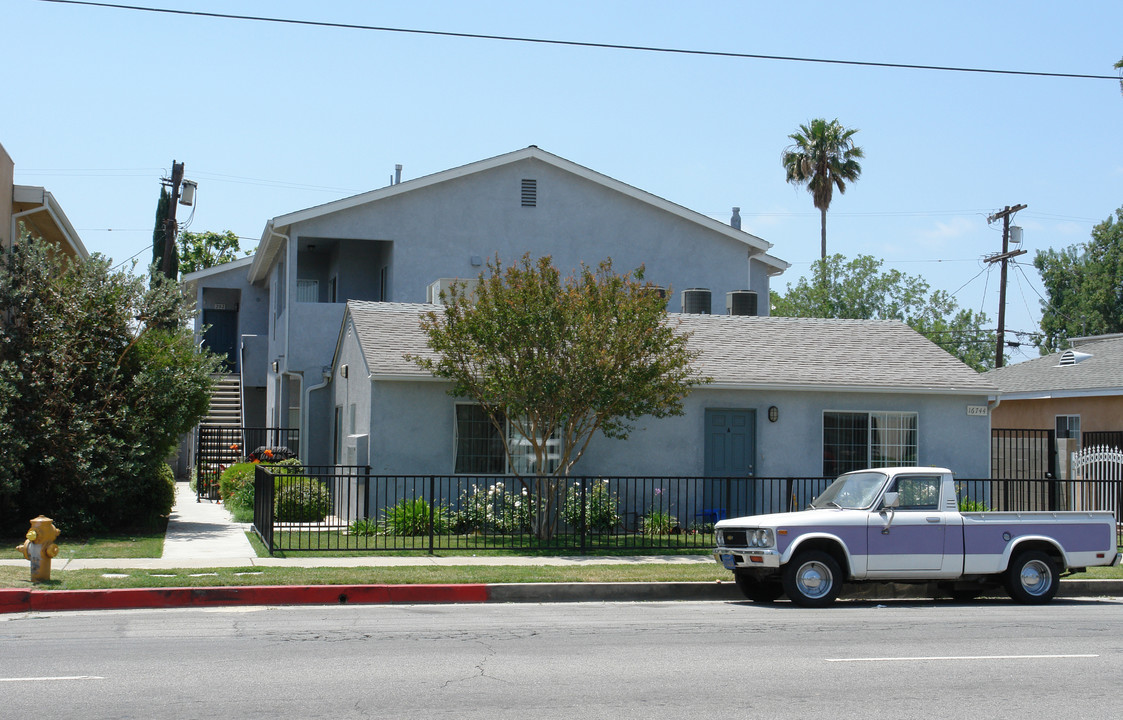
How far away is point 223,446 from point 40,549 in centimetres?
1837

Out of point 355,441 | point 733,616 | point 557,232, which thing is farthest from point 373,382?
point 557,232

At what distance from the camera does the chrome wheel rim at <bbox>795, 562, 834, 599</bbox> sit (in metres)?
12.8

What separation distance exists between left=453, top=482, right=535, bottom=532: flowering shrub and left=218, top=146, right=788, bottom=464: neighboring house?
330 inches

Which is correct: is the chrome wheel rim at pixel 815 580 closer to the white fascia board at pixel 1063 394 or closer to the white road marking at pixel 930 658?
the white road marking at pixel 930 658

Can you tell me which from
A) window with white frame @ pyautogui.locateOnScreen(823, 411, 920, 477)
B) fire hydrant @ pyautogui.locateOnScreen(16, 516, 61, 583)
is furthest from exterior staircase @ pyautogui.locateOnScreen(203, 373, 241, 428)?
fire hydrant @ pyautogui.locateOnScreen(16, 516, 61, 583)

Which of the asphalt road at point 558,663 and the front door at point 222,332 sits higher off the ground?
the front door at point 222,332

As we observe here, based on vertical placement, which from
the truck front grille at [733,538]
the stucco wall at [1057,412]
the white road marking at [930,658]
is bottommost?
the white road marking at [930,658]

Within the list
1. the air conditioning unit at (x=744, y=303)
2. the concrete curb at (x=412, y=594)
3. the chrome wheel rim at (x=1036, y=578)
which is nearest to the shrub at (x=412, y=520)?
the concrete curb at (x=412, y=594)

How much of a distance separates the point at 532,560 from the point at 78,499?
7503 millimetres

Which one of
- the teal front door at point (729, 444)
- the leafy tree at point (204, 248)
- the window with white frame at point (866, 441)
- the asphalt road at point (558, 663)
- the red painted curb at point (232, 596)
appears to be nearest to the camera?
the asphalt road at point (558, 663)

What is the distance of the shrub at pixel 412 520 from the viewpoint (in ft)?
57.3

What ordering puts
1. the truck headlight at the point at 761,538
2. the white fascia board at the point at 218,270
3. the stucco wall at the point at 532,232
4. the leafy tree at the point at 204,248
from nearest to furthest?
1. the truck headlight at the point at 761,538
2. the stucco wall at the point at 532,232
3. the white fascia board at the point at 218,270
4. the leafy tree at the point at 204,248

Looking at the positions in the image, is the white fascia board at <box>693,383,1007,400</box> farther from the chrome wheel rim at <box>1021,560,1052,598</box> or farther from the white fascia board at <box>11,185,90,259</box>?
the white fascia board at <box>11,185,90,259</box>

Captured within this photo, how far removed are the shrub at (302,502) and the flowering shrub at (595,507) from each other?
4136mm
